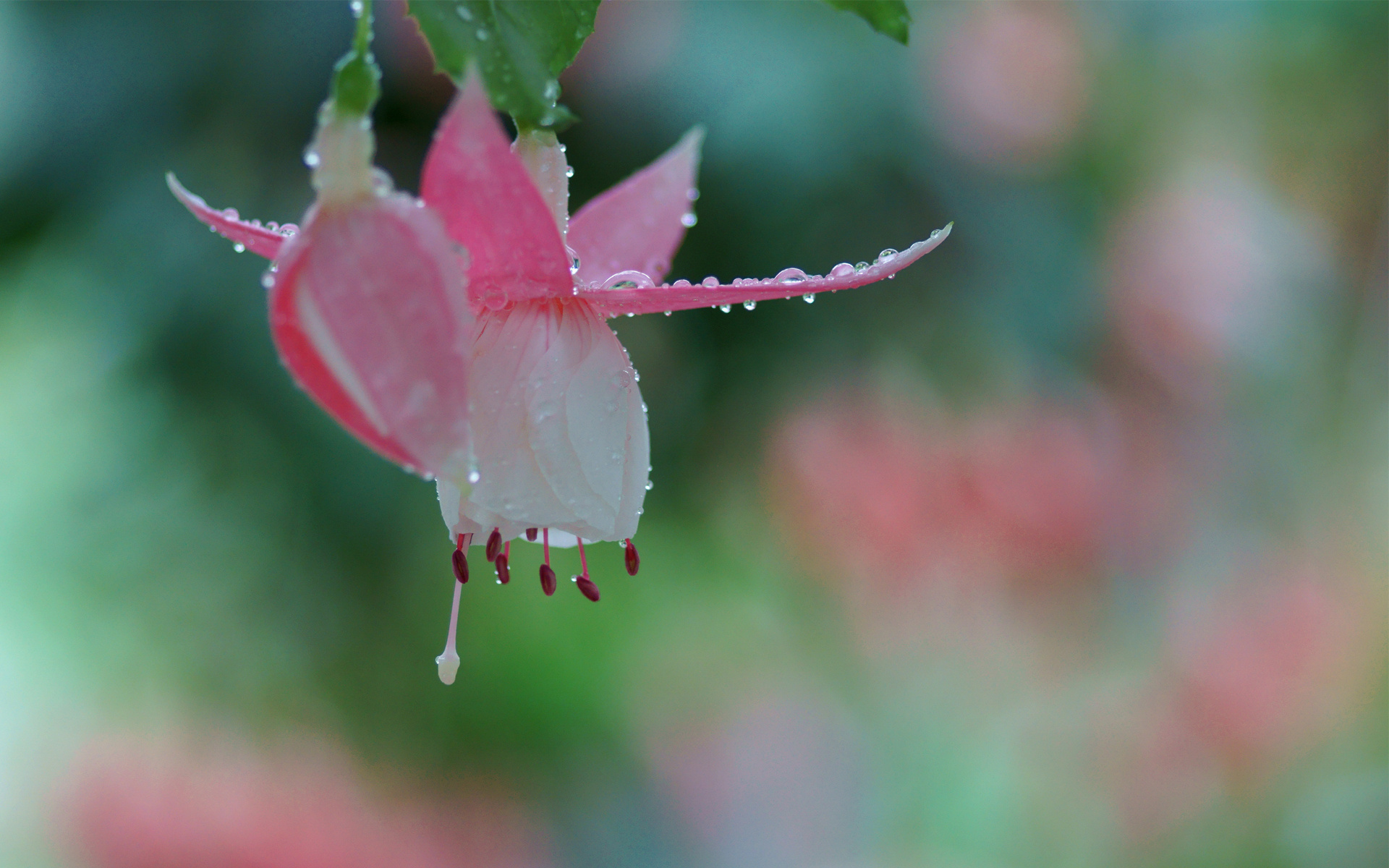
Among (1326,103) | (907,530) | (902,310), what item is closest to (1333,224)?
(1326,103)

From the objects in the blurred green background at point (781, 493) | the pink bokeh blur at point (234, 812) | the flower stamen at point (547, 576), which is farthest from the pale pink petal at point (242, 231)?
the pink bokeh blur at point (234, 812)

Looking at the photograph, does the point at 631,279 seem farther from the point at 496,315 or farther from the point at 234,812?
the point at 234,812

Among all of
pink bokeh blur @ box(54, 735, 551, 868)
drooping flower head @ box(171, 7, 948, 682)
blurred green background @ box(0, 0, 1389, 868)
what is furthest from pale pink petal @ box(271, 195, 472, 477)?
pink bokeh blur @ box(54, 735, 551, 868)

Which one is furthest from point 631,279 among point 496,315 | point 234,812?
point 234,812

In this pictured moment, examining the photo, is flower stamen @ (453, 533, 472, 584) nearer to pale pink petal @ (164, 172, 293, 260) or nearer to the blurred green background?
pale pink petal @ (164, 172, 293, 260)

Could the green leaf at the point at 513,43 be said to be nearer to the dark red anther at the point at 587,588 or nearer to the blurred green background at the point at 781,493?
the dark red anther at the point at 587,588

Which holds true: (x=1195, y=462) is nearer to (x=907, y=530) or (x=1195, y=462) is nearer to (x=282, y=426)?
(x=907, y=530)
